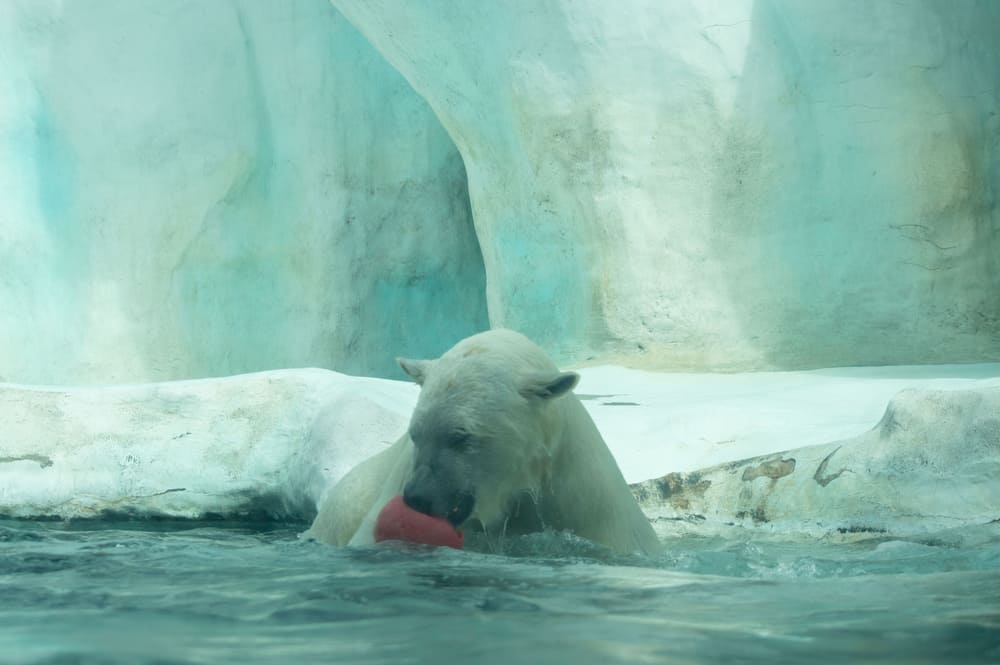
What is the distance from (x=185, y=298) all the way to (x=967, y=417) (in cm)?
813

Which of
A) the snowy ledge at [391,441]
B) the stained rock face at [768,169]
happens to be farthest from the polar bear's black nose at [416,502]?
the stained rock face at [768,169]

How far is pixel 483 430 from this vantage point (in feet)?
10.7

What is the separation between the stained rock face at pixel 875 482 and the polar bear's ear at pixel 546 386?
1.65 m

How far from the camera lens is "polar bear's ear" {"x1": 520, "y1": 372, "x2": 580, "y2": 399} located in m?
3.27

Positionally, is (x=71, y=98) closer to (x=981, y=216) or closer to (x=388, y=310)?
(x=388, y=310)

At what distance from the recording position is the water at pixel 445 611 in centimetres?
149

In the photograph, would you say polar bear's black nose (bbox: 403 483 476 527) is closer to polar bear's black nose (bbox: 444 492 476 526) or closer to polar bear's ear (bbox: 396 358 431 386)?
polar bear's black nose (bbox: 444 492 476 526)

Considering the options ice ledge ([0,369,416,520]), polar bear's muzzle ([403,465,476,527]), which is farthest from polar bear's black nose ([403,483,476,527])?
ice ledge ([0,369,416,520])

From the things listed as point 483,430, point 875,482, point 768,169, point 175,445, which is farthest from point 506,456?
point 768,169

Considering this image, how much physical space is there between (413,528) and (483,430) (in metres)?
0.37

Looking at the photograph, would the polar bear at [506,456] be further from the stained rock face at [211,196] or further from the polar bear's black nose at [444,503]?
the stained rock face at [211,196]

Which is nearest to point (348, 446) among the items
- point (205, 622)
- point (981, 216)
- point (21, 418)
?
point (21, 418)

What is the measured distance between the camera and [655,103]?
26.9ft

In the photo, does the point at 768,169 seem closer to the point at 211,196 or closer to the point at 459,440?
the point at 211,196
